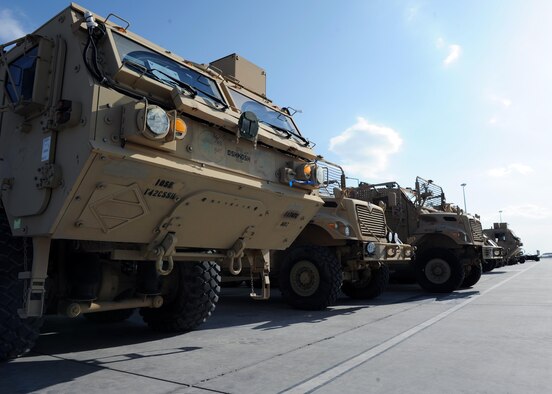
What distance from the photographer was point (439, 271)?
11.1m

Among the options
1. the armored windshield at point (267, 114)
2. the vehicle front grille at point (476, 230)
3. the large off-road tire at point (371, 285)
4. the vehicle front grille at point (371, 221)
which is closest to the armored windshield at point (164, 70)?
the armored windshield at point (267, 114)

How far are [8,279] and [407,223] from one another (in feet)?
34.3

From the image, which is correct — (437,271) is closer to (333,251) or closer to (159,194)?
(333,251)

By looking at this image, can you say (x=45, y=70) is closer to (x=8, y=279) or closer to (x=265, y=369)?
(x=8, y=279)

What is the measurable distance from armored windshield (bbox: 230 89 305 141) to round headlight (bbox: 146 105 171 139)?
1728 millimetres

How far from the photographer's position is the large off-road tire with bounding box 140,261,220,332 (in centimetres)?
539

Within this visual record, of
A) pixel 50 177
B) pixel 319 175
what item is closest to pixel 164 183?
pixel 50 177

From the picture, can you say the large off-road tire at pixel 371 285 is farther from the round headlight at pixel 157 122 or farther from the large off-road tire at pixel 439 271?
the round headlight at pixel 157 122

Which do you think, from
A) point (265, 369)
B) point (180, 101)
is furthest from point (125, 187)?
point (265, 369)

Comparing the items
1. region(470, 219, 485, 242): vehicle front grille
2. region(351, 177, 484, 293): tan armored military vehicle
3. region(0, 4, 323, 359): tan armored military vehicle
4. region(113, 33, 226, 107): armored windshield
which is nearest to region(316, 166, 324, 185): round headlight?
region(0, 4, 323, 359): tan armored military vehicle

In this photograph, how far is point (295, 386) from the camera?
131 inches

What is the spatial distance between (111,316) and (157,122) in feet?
12.9

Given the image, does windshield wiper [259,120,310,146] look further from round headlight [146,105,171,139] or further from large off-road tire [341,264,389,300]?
large off-road tire [341,264,389,300]

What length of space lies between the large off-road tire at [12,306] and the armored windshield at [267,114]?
282 cm
